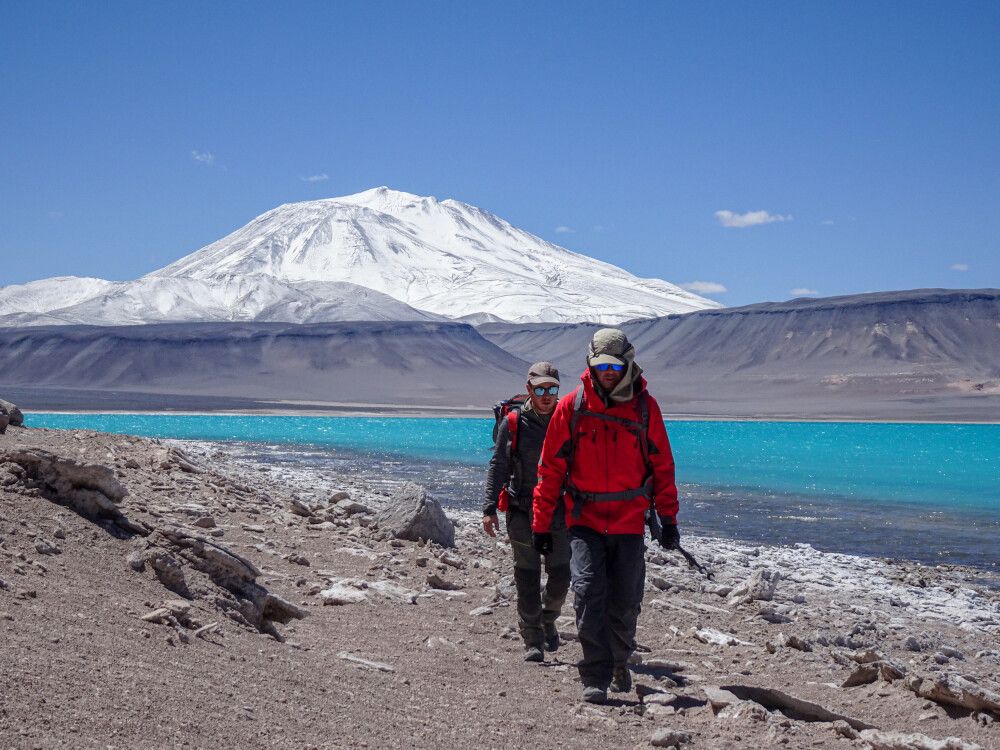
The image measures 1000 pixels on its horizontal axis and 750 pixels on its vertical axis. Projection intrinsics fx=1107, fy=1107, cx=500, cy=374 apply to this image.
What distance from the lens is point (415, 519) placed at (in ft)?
26.2

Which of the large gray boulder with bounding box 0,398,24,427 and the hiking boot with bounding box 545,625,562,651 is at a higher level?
the large gray boulder with bounding box 0,398,24,427

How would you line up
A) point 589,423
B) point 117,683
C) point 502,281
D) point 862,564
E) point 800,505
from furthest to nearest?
point 502,281
point 800,505
point 862,564
point 589,423
point 117,683

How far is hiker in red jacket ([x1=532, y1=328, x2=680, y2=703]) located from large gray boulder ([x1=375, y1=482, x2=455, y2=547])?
3706 mm

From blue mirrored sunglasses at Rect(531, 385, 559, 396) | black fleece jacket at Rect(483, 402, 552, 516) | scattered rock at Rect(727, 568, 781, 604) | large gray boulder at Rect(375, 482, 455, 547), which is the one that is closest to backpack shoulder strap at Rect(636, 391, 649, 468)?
blue mirrored sunglasses at Rect(531, 385, 559, 396)

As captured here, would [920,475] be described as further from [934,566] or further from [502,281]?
[502,281]

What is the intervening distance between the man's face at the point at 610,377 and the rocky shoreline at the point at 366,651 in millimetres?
1256

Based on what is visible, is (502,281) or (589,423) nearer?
(589,423)

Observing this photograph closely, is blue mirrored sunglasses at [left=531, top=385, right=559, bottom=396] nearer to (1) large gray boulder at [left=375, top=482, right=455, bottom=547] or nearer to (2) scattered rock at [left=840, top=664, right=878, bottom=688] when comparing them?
(2) scattered rock at [left=840, top=664, right=878, bottom=688]

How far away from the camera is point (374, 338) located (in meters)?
104

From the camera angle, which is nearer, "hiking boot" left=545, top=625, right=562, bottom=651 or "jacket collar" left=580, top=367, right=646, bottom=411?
"jacket collar" left=580, top=367, right=646, bottom=411

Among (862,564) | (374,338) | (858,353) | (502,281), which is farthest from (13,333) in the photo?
(862,564)

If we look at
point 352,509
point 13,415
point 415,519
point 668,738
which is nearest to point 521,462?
point 668,738

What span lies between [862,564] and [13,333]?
104 m

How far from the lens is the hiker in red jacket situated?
421 cm
